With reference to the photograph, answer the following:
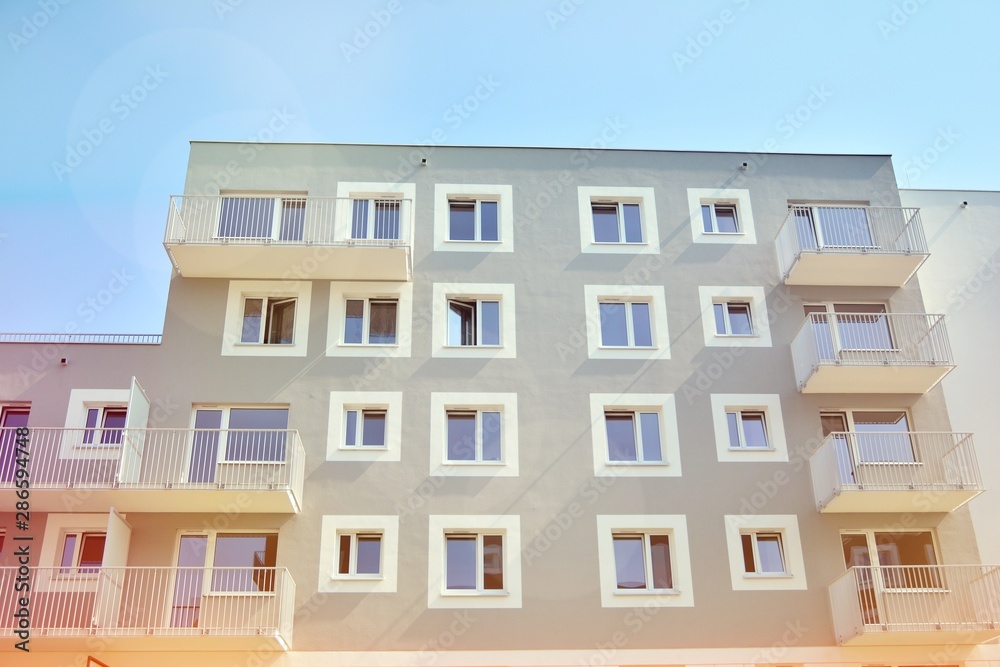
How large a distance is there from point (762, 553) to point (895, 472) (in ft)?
11.1

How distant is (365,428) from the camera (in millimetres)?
22516

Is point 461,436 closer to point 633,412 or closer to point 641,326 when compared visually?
point 633,412

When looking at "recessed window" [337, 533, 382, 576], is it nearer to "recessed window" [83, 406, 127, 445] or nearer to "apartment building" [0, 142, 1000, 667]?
"apartment building" [0, 142, 1000, 667]

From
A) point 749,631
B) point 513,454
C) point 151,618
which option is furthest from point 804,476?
point 151,618

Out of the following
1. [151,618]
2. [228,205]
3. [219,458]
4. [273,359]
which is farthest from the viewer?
[228,205]

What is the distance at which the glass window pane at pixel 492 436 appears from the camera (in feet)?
73.2

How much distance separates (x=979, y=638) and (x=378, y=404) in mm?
13175

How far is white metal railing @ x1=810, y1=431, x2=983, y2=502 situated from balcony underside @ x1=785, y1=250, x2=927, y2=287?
381 centimetres

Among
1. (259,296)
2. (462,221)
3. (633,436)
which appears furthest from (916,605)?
(259,296)

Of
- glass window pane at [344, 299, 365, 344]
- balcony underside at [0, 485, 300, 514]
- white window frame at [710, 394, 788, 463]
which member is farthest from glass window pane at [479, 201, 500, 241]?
balcony underside at [0, 485, 300, 514]

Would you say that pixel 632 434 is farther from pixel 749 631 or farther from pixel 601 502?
pixel 749 631

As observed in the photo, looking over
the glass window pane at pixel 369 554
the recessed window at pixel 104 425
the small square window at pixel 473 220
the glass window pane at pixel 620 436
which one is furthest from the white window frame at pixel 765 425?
the recessed window at pixel 104 425

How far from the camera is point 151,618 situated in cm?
2002

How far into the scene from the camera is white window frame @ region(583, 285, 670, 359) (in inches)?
919
